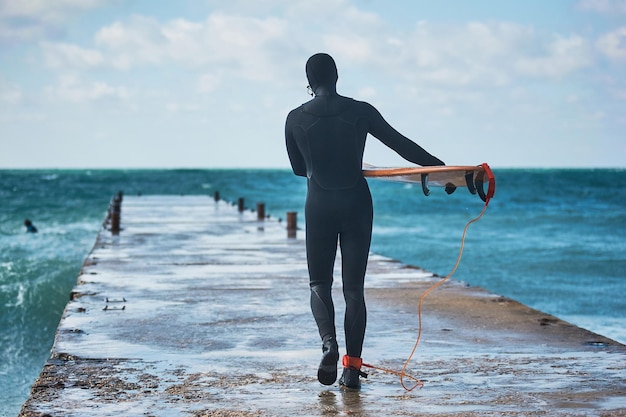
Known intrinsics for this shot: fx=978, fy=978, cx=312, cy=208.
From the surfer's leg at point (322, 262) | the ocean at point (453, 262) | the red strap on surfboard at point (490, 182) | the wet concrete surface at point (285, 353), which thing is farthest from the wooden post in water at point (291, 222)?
the red strap on surfboard at point (490, 182)

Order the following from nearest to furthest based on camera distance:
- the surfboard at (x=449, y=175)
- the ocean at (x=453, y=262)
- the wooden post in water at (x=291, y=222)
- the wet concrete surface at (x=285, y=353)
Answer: the wet concrete surface at (x=285, y=353) < the surfboard at (x=449, y=175) < the ocean at (x=453, y=262) < the wooden post in water at (x=291, y=222)

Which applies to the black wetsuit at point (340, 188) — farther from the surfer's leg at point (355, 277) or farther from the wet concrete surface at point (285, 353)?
the wet concrete surface at point (285, 353)

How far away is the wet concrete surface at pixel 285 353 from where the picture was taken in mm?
6109

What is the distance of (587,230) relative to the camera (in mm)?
44562

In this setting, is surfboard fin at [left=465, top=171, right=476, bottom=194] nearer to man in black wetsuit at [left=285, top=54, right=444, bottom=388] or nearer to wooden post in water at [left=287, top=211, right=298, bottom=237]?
man in black wetsuit at [left=285, top=54, right=444, bottom=388]

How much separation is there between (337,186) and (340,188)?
24mm

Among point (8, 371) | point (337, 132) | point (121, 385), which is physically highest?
point (337, 132)

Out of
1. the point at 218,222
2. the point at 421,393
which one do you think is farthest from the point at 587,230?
the point at 421,393

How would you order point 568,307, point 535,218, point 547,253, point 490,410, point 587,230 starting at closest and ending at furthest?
point 490,410 < point 568,307 < point 547,253 < point 587,230 < point 535,218

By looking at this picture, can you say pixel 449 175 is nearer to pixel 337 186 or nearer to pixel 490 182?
pixel 490 182

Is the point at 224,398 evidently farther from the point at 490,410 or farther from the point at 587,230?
the point at 587,230

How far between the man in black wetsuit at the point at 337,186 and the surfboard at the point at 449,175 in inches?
3.5

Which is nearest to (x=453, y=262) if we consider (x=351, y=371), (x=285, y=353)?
(x=285, y=353)

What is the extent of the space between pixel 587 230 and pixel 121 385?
132 feet
